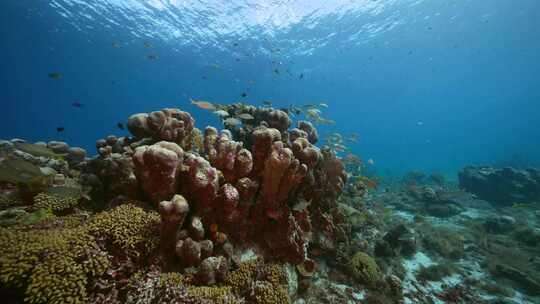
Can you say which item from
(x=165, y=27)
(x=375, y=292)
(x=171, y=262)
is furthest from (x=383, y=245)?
(x=165, y=27)

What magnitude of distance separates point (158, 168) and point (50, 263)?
144 centimetres

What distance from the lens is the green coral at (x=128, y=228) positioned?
297 centimetres

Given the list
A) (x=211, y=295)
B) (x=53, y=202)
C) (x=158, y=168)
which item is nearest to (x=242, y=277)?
(x=211, y=295)

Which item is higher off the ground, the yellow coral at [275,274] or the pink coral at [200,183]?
the pink coral at [200,183]

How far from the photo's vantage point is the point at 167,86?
5125 centimetres

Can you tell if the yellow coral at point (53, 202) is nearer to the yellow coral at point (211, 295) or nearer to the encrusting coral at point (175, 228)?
the encrusting coral at point (175, 228)

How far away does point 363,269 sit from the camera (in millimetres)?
5195

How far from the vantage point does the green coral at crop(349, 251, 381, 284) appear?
16.7 ft

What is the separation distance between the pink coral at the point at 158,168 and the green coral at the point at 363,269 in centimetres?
413

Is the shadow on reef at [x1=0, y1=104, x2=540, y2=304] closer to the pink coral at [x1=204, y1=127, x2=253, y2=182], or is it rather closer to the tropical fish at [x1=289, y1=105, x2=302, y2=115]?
the pink coral at [x1=204, y1=127, x2=253, y2=182]

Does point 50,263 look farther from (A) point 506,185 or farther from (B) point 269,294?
(A) point 506,185

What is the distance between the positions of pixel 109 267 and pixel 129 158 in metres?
1.81

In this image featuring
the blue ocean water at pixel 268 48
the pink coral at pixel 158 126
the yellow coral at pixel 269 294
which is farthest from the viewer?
the blue ocean water at pixel 268 48

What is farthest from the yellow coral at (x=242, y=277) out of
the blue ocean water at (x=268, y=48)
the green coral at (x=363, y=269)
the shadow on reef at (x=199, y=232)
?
the blue ocean water at (x=268, y=48)
